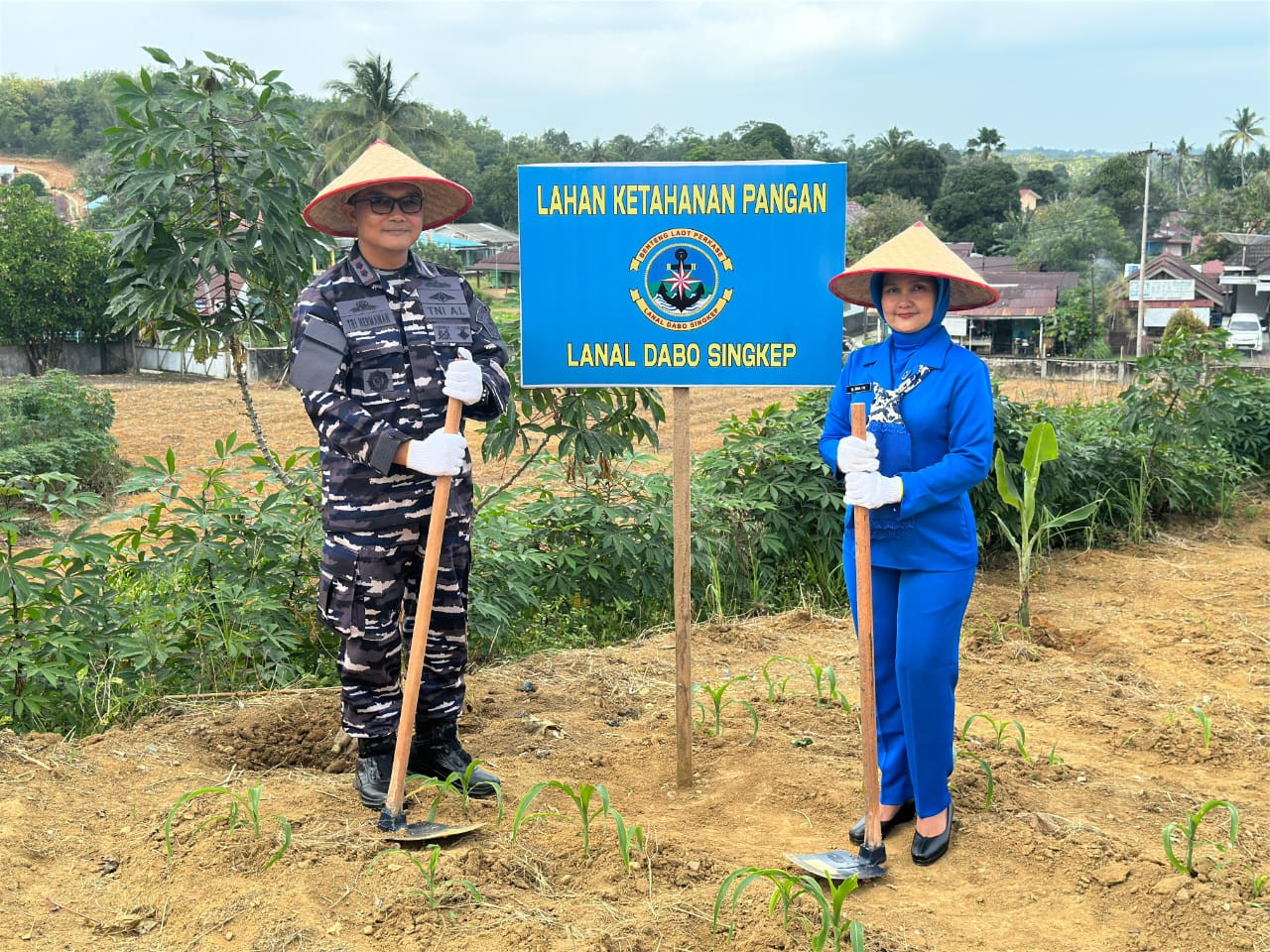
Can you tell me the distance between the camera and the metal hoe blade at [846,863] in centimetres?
303

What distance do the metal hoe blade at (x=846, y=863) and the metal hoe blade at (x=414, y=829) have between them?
0.88m

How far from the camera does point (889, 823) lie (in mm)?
3398

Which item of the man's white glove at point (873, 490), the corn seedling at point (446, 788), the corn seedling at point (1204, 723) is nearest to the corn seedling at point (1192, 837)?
the corn seedling at point (1204, 723)

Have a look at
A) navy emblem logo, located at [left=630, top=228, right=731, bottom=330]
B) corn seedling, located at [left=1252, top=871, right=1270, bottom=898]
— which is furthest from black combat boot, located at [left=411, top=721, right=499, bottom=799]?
corn seedling, located at [left=1252, top=871, right=1270, bottom=898]

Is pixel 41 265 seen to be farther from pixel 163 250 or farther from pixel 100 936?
pixel 100 936

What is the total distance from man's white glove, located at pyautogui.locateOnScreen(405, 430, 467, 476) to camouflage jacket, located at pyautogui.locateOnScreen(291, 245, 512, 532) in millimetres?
75

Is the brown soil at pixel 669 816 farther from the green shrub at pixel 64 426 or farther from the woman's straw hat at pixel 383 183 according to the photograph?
the green shrub at pixel 64 426

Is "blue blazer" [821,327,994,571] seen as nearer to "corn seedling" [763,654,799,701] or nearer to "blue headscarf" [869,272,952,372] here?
"blue headscarf" [869,272,952,372]

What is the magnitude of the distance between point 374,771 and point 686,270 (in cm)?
179

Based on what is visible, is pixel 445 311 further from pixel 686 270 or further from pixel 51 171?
pixel 51 171

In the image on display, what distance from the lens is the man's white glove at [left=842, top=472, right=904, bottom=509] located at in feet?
9.99

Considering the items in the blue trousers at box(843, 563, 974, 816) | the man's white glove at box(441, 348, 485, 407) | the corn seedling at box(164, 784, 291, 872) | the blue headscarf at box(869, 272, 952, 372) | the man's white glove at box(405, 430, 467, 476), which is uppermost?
the blue headscarf at box(869, 272, 952, 372)

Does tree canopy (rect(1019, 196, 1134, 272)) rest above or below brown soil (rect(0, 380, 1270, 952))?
above

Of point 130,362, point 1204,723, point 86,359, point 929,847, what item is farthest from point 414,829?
point 130,362
